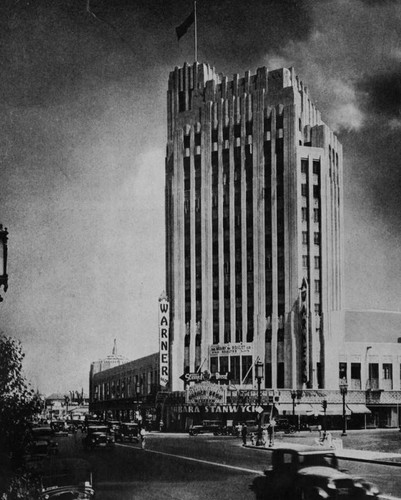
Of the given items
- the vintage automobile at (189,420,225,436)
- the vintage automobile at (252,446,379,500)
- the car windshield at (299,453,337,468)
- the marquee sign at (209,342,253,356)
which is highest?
the marquee sign at (209,342,253,356)

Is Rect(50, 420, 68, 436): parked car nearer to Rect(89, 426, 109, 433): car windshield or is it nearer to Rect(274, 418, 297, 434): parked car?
Rect(89, 426, 109, 433): car windshield

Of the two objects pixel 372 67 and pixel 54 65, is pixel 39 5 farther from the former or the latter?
pixel 372 67

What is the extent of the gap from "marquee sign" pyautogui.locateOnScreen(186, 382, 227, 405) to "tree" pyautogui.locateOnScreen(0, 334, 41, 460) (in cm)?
4767

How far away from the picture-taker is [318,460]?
16641 mm

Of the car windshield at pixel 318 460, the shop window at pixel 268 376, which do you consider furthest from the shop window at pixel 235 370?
the car windshield at pixel 318 460

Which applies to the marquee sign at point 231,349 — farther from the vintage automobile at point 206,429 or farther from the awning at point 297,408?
the vintage automobile at point 206,429

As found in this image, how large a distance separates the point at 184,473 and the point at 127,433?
20324 mm

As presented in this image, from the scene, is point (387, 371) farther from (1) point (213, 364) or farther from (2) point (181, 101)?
(2) point (181, 101)

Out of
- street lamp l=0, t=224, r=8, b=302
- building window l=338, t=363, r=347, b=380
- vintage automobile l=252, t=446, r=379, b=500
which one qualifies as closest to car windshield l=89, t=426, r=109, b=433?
vintage automobile l=252, t=446, r=379, b=500


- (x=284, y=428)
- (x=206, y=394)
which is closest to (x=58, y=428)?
(x=284, y=428)

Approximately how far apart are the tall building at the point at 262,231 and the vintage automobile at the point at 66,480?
4302cm

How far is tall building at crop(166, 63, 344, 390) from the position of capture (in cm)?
6588

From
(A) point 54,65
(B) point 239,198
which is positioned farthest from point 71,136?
(B) point 239,198

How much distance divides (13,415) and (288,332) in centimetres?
5324
